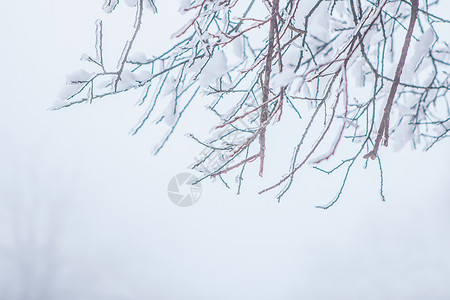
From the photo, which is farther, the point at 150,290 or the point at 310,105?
the point at 150,290

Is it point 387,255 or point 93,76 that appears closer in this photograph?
point 93,76

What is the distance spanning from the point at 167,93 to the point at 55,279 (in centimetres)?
834

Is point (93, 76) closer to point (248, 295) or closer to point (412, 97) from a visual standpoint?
point (412, 97)

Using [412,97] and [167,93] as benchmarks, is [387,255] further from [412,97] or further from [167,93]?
Result: [167,93]

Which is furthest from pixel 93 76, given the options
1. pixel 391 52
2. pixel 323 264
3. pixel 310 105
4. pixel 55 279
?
pixel 55 279

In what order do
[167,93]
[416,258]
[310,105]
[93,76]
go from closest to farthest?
[93,76], [167,93], [310,105], [416,258]

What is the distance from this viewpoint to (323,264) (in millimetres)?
7852

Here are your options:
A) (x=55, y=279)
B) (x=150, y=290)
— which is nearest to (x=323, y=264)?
(x=150, y=290)

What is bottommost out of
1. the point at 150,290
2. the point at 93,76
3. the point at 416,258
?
the point at 93,76

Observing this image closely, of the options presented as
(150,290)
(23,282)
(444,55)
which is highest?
(23,282)

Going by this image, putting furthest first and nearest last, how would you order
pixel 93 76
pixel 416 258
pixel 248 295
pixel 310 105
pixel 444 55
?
pixel 248 295
pixel 416 258
pixel 310 105
pixel 444 55
pixel 93 76

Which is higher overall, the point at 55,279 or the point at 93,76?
the point at 55,279

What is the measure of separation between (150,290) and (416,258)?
5.34 m

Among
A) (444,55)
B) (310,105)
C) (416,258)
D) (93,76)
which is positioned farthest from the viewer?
(416,258)
